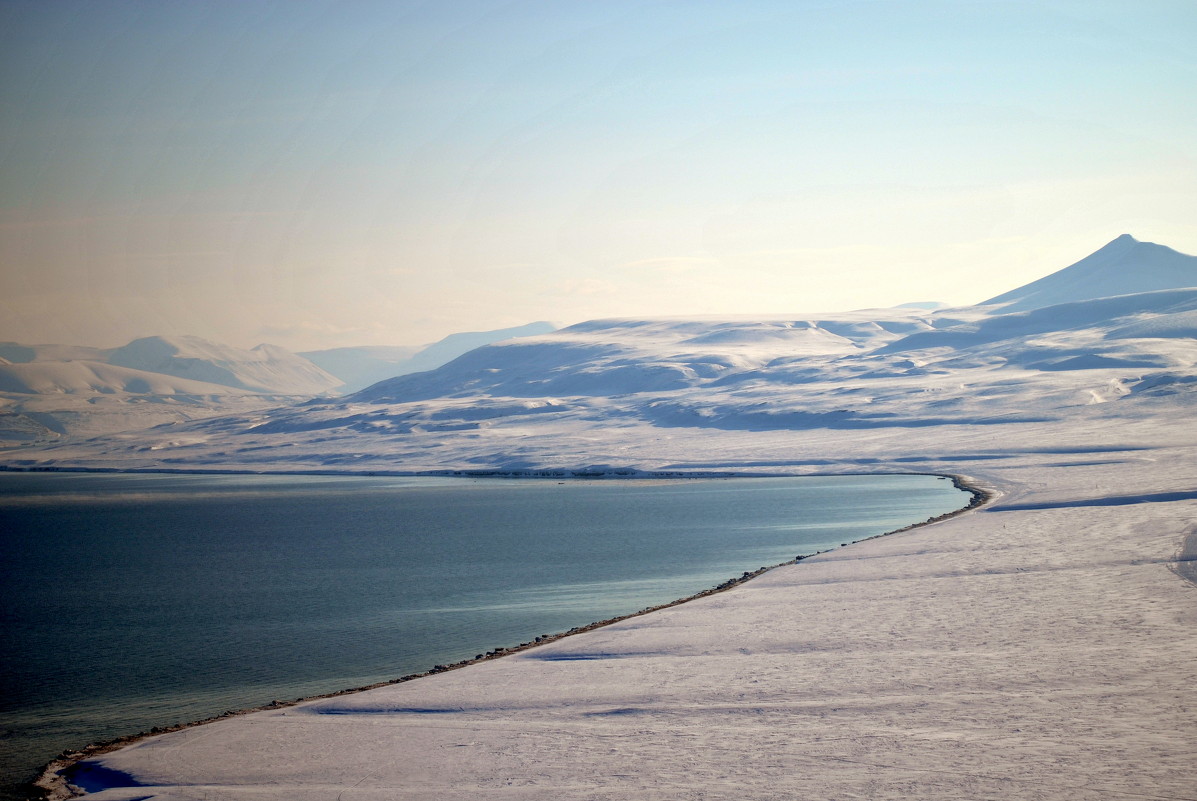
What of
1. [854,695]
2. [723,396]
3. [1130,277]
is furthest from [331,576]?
[1130,277]

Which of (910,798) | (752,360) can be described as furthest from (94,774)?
(752,360)

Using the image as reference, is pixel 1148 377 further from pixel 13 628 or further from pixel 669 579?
pixel 13 628

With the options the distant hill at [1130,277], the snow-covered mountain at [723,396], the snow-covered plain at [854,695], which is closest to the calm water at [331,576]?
the snow-covered plain at [854,695]

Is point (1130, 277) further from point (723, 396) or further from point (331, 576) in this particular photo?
point (331, 576)

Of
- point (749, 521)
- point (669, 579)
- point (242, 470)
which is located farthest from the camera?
point (242, 470)

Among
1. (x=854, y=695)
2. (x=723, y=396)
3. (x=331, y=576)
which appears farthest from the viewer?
(x=723, y=396)

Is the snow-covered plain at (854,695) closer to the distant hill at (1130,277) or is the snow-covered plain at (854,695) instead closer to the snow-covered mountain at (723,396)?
the snow-covered mountain at (723,396)
